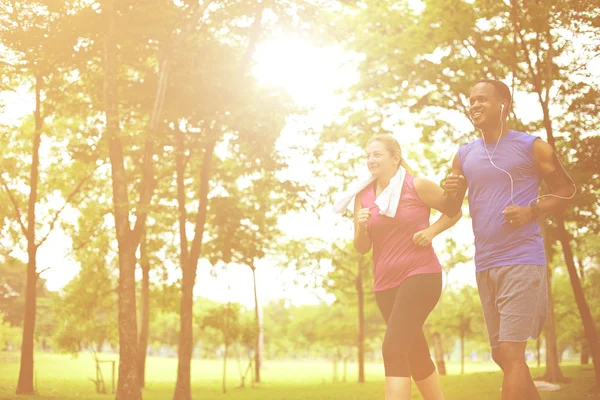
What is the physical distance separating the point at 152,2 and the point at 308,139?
17.5ft

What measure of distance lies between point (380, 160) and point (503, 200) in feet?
3.70

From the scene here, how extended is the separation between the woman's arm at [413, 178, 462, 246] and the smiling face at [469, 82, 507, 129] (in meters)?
0.63

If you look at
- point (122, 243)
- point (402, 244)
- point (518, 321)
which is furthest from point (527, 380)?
point (122, 243)

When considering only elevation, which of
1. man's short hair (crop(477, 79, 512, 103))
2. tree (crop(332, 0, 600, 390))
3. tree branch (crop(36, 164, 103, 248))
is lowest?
man's short hair (crop(477, 79, 512, 103))

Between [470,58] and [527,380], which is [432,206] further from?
[470,58]

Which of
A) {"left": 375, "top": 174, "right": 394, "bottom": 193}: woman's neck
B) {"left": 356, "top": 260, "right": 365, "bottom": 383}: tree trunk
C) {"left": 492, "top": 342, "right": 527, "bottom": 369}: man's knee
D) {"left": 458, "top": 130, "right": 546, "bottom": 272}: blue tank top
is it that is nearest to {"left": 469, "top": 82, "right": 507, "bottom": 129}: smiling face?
{"left": 458, "top": 130, "right": 546, "bottom": 272}: blue tank top

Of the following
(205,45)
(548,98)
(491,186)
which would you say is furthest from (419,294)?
(205,45)

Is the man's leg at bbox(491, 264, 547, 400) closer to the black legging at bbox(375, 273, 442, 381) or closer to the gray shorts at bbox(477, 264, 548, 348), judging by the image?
the gray shorts at bbox(477, 264, 548, 348)

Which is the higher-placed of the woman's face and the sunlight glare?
the sunlight glare

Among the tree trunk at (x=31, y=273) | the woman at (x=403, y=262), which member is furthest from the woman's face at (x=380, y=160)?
the tree trunk at (x=31, y=273)

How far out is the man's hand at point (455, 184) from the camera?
450 centimetres

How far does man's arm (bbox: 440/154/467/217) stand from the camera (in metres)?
4.51

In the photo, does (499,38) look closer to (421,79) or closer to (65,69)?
(421,79)

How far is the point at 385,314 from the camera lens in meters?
5.05
